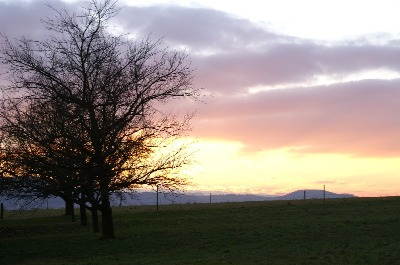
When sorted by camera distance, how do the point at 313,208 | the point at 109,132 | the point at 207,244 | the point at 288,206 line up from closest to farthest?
the point at 207,244 → the point at 109,132 → the point at 313,208 → the point at 288,206

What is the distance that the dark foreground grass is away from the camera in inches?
857

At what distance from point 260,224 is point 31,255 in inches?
571

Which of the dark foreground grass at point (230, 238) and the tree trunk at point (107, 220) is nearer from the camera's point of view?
the dark foreground grass at point (230, 238)

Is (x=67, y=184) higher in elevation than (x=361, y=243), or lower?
higher

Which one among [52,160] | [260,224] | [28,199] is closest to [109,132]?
[52,160]

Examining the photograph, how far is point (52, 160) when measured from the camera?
29844 mm

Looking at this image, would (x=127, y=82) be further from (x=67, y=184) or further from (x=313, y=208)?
(x=313, y=208)

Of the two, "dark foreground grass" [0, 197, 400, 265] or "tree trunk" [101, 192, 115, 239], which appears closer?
"dark foreground grass" [0, 197, 400, 265]

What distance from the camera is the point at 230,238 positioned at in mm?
29203

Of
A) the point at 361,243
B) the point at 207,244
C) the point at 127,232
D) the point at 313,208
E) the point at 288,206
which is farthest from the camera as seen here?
the point at 288,206

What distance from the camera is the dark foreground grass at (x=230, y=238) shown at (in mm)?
21766

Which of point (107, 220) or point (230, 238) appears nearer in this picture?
point (230, 238)

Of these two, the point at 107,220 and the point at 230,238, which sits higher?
the point at 107,220

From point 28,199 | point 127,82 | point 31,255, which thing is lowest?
point 31,255
